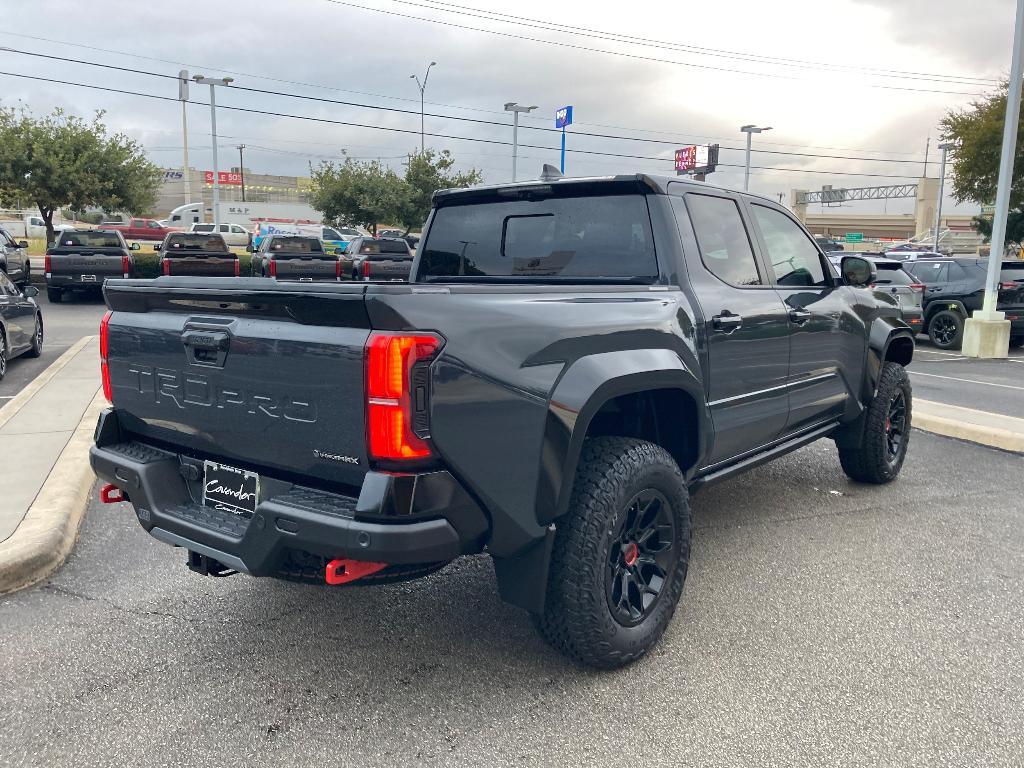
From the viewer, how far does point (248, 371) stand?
282cm

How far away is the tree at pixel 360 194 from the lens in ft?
136

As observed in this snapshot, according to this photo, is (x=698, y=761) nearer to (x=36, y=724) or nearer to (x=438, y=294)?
(x=438, y=294)

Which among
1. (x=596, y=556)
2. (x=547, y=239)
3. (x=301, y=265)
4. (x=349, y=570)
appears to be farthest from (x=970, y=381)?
(x=301, y=265)

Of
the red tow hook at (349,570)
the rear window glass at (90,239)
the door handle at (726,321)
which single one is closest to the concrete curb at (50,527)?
the red tow hook at (349,570)

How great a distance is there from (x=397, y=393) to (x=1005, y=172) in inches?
560

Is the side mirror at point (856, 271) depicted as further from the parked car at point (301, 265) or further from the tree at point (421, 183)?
the tree at point (421, 183)

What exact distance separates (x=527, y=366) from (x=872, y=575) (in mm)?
2513

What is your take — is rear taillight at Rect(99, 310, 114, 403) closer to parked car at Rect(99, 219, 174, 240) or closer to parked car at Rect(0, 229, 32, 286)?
parked car at Rect(0, 229, 32, 286)

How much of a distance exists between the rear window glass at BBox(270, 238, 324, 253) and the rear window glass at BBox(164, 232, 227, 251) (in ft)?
4.71

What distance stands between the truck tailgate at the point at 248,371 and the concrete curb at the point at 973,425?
634 centimetres

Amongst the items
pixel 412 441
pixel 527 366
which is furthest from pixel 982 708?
pixel 412 441

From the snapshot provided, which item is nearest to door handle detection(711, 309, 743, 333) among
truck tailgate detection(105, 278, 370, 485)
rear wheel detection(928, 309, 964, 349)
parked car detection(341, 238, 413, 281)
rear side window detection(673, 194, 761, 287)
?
rear side window detection(673, 194, 761, 287)

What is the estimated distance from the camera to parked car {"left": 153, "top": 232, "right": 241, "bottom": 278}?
58.3 feet

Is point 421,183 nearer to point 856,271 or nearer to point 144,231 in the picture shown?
point 144,231
